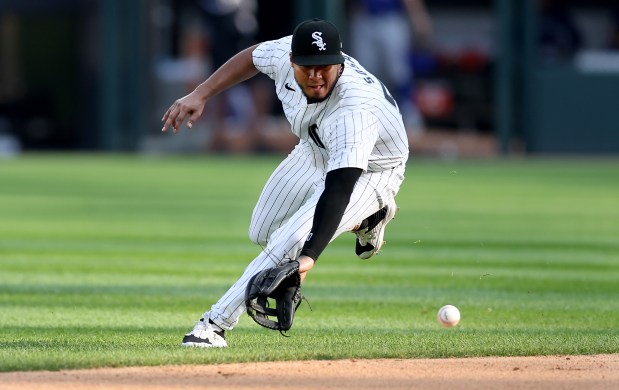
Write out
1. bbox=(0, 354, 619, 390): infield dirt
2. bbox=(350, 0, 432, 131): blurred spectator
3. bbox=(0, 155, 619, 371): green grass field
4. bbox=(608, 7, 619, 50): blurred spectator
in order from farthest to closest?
bbox=(608, 7, 619, 50): blurred spectator → bbox=(350, 0, 432, 131): blurred spectator → bbox=(0, 155, 619, 371): green grass field → bbox=(0, 354, 619, 390): infield dirt

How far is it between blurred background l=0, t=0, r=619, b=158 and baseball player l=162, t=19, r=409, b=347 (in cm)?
1167

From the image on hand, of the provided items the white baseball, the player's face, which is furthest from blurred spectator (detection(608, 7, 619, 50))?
the player's face

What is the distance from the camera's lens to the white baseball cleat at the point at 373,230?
6172mm

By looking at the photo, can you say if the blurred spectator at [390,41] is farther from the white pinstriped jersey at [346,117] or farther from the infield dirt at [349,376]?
the infield dirt at [349,376]

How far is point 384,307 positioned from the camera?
23.3 ft

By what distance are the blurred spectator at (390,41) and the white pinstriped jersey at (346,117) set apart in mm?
11672

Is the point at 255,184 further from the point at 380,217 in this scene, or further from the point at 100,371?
the point at 100,371

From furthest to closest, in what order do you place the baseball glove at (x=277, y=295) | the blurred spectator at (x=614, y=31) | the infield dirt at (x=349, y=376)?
the blurred spectator at (x=614, y=31) < the baseball glove at (x=277, y=295) < the infield dirt at (x=349, y=376)

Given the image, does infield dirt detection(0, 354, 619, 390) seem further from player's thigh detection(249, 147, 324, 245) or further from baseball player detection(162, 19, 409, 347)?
player's thigh detection(249, 147, 324, 245)

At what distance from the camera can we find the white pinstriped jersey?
5418 millimetres

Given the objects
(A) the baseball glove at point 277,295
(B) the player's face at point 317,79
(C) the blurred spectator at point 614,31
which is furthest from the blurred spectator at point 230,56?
(A) the baseball glove at point 277,295

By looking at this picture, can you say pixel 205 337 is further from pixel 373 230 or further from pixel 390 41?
pixel 390 41

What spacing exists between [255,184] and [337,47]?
916cm

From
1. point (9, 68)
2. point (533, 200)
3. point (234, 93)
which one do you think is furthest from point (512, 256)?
point (9, 68)
